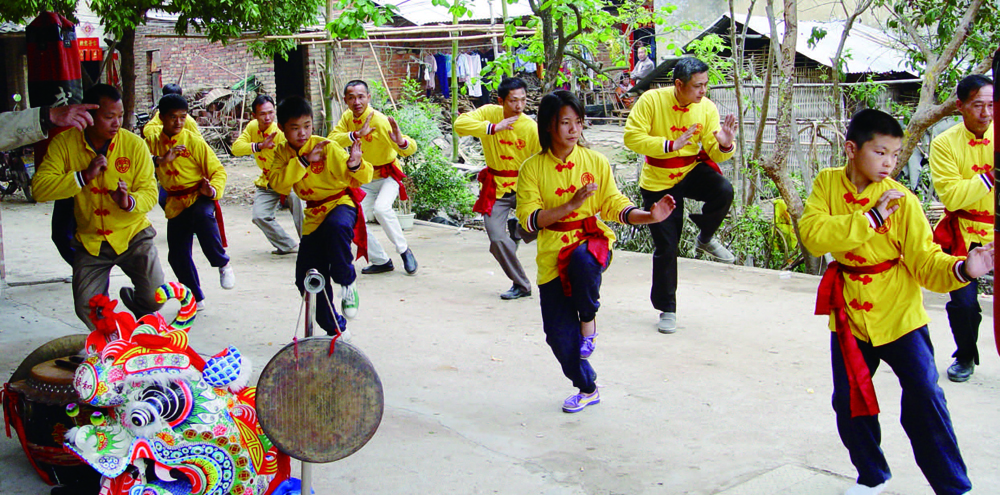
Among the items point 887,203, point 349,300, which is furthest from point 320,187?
point 887,203

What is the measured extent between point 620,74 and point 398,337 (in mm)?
19290

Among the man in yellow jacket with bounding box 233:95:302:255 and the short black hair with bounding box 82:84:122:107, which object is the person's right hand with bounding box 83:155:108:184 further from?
the man in yellow jacket with bounding box 233:95:302:255

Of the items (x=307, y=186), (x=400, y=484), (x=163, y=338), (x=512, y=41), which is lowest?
(x=400, y=484)

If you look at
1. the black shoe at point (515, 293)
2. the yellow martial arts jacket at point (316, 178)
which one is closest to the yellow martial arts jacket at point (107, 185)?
the yellow martial arts jacket at point (316, 178)

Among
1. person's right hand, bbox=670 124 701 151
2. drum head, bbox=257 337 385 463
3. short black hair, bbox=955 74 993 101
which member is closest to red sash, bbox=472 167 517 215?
person's right hand, bbox=670 124 701 151

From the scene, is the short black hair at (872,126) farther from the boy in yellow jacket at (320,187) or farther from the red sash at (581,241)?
the boy in yellow jacket at (320,187)

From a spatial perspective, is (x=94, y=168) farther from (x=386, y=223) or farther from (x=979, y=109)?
(x=979, y=109)

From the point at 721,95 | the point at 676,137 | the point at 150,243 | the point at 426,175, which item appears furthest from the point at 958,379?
the point at 721,95

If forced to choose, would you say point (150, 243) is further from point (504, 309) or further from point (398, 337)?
point (504, 309)

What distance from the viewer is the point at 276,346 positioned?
6.08m

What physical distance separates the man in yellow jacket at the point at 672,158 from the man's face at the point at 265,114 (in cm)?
413

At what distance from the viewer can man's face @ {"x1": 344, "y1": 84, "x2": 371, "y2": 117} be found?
820 cm

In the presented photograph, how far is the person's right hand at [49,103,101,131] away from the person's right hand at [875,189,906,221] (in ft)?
12.1

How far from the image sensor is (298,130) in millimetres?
5758
